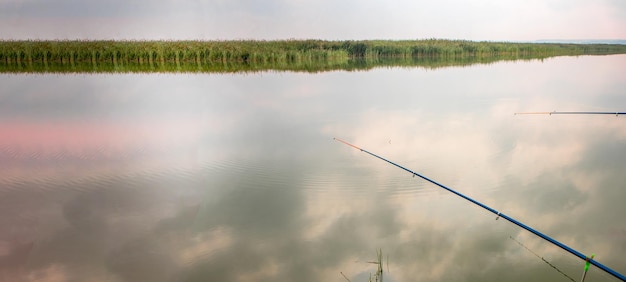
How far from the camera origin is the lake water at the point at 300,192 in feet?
8.43

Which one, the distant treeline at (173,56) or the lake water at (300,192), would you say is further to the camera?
the distant treeline at (173,56)

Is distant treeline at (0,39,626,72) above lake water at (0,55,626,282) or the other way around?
above

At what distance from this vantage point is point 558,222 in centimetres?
301

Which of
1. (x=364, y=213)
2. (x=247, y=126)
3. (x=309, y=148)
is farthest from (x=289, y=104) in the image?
(x=364, y=213)

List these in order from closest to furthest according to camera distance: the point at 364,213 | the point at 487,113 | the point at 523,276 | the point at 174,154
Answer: the point at 523,276 → the point at 364,213 → the point at 174,154 → the point at 487,113

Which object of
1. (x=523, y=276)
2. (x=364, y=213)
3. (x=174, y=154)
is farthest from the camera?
(x=174, y=154)

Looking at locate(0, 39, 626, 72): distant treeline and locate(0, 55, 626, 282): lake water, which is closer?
locate(0, 55, 626, 282): lake water

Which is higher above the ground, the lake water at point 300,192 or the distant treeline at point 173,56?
the distant treeline at point 173,56

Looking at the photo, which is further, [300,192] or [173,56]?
[173,56]

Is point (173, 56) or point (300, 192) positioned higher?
point (173, 56)

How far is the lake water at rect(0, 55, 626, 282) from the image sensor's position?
8.43ft

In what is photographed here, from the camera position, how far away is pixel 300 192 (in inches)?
140

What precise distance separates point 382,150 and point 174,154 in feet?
6.65

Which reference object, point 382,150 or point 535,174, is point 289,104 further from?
point 535,174
